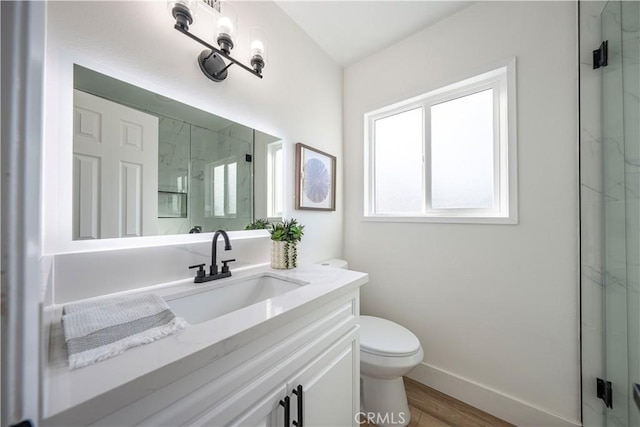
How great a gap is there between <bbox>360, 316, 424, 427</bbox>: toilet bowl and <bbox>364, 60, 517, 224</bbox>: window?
2.55ft

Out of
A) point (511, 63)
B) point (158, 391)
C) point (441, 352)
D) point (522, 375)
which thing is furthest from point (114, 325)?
point (511, 63)

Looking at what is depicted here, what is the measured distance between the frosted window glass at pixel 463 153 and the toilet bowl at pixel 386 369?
0.92 m

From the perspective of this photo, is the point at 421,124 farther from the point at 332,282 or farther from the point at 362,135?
the point at 332,282

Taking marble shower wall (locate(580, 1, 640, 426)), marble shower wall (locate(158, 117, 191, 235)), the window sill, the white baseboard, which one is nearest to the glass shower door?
marble shower wall (locate(580, 1, 640, 426))

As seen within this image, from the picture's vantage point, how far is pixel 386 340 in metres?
1.27

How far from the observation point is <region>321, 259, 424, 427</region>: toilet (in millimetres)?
1170

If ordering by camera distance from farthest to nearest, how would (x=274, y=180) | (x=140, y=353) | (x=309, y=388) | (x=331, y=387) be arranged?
(x=274, y=180) < (x=331, y=387) < (x=309, y=388) < (x=140, y=353)

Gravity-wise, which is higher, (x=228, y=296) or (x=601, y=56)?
(x=601, y=56)

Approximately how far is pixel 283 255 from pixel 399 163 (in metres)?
1.19

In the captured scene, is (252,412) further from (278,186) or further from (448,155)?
(448,155)

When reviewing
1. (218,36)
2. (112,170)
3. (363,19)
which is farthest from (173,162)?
(363,19)

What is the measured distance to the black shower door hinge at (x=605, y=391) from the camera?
1.02 m

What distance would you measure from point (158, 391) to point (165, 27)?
1.26 meters

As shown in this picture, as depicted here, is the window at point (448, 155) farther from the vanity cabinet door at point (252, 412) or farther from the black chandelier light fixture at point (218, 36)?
the vanity cabinet door at point (252, 412)
